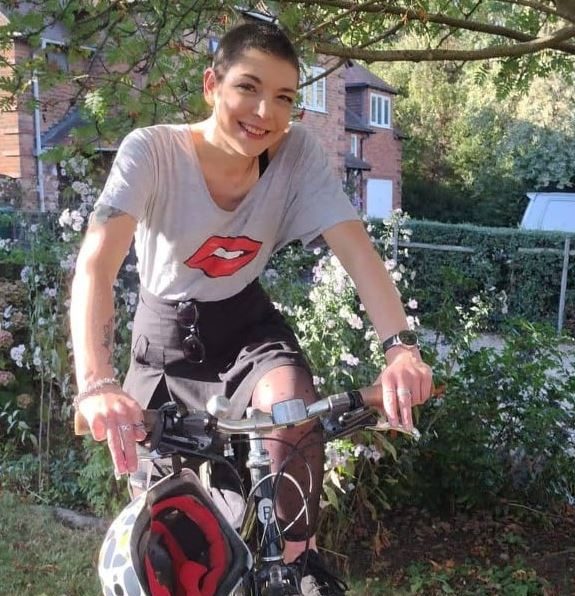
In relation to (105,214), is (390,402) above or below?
below

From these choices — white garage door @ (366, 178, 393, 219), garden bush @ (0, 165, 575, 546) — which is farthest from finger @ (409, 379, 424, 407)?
white garage door @ (366, 178, 393, 219)

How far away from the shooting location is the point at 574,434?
4648 millimetres

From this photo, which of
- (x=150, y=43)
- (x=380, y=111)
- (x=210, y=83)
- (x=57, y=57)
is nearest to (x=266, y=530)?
(x=210, y=83)

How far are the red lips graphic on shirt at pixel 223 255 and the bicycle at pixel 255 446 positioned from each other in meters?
0.67

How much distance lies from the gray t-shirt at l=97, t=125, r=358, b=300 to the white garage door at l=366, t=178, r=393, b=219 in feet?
86.4

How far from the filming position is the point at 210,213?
97.0 inches

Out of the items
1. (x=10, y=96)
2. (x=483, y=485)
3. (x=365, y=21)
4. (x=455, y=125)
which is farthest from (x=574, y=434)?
(x=455, y=125)

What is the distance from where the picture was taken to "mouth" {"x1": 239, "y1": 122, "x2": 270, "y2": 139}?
7.75 ft

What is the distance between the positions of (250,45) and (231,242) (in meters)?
0.59

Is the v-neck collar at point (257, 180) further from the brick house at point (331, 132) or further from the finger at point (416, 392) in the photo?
the brick house at point (331, 132)

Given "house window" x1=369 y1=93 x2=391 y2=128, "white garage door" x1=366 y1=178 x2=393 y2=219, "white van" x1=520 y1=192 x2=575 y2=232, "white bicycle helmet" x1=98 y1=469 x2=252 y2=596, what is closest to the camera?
"white bicycle helmet" x1=98 y1=469 x2=252 y2=596

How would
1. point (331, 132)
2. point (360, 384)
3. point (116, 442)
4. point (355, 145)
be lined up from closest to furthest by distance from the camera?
point (116, 442) → point (360, 384) → point (331, 132) → point (355, 145)

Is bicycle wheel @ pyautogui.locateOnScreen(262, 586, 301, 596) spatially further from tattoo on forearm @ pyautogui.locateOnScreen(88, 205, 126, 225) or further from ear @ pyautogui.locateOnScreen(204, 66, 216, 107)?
ear @ pyautogui.locateOnScreen(204, 66, 216, 107)

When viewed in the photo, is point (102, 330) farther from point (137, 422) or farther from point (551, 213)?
point (551, 213)
